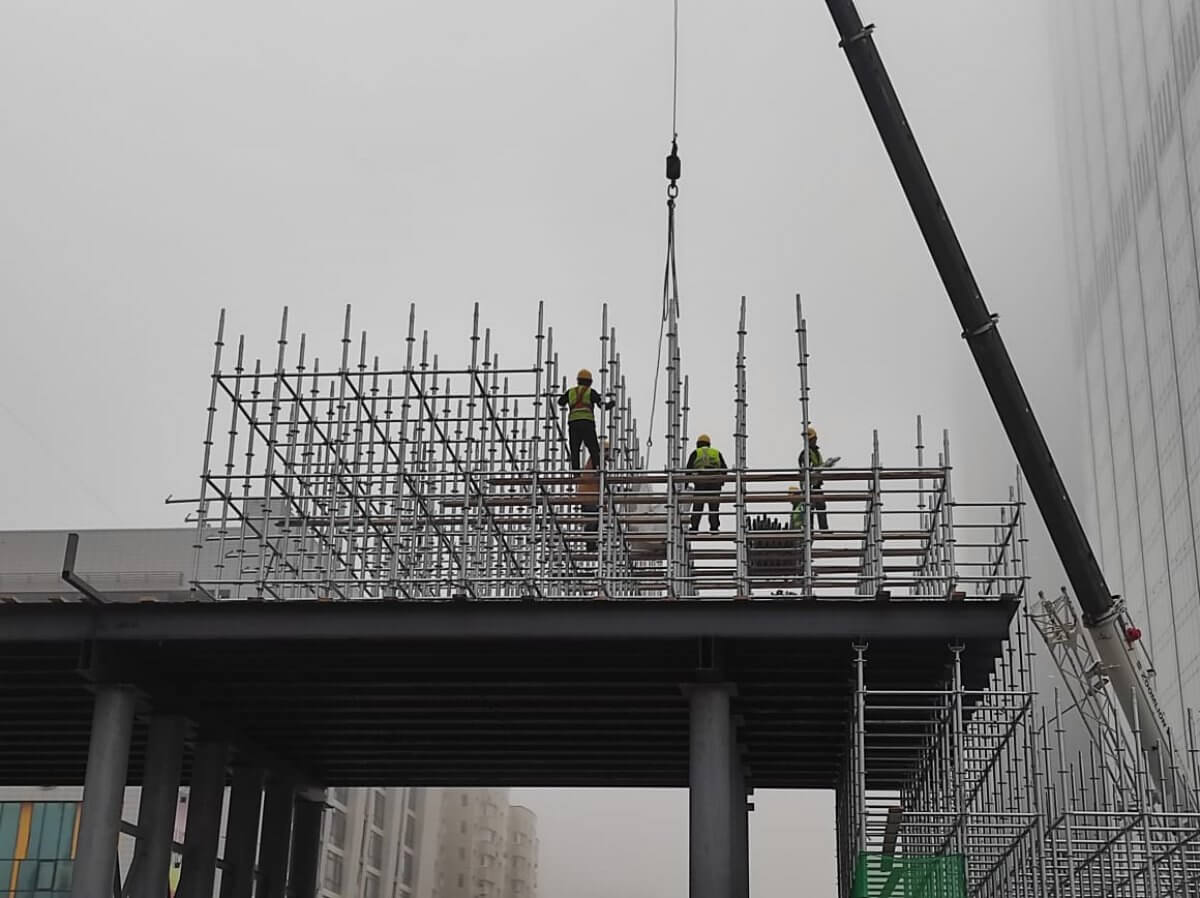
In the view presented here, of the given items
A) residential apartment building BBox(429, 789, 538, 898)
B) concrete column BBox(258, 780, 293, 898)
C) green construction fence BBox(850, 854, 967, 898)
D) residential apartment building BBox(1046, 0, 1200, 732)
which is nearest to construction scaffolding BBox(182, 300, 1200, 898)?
green construction fence BBox(850, 854, 967, 898)

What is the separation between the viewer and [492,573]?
87.6ft

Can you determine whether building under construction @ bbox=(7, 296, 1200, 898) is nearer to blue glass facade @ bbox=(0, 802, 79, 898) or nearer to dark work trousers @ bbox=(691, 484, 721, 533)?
dark work trousers @ bbox=(691, 484, 721, 533)

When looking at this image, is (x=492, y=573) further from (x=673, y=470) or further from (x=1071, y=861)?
(x=1071, y=861)

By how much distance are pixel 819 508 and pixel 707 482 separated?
2352mm

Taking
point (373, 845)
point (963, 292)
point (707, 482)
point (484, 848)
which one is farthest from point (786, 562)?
point (373, 845)

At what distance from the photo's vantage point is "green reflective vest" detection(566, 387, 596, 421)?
25.8 meters

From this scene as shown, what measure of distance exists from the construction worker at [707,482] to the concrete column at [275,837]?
9.02 m

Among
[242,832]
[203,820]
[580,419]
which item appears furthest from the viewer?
[242,832]

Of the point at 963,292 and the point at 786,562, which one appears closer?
the point at 963,292

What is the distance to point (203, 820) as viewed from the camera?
2483 centimetres

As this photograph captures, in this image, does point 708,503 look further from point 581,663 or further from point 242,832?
point 242,832

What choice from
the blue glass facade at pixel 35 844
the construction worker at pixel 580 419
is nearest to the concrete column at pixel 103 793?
the construction worker at pixel 580 419

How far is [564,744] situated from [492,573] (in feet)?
10.4

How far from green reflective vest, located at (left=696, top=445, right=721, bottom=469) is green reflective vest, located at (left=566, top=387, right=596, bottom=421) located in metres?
1.84
